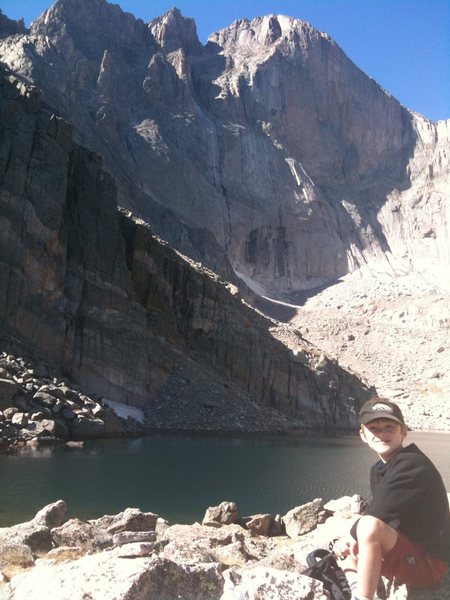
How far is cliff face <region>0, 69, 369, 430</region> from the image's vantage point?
52938mm

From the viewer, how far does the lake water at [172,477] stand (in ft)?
67.6

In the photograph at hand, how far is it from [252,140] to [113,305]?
91798 millimetres

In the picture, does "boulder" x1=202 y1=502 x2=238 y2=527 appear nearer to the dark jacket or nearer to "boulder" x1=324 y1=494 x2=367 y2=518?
"boulder" x1=324 y1=494 x2=367 y2=518

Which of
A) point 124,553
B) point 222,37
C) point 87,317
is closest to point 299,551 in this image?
point 124,553

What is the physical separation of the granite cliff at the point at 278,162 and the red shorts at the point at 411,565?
8696cm

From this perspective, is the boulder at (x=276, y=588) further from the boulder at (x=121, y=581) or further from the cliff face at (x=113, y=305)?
the cliff face at (x=113, y=305)

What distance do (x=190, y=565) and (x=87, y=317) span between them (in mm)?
51497

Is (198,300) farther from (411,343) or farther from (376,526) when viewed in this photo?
(376,526)

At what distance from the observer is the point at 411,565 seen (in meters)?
5.02

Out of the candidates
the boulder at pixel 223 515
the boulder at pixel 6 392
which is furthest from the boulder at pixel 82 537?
the boulder at pixel 6 392

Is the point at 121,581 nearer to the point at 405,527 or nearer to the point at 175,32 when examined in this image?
the point at 405,527

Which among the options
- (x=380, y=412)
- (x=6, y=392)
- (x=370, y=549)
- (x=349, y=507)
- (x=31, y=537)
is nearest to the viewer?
(x=370, y=549)

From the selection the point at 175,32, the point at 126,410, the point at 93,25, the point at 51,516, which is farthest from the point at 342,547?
the point at 175,32

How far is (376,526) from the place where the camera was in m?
4.77
